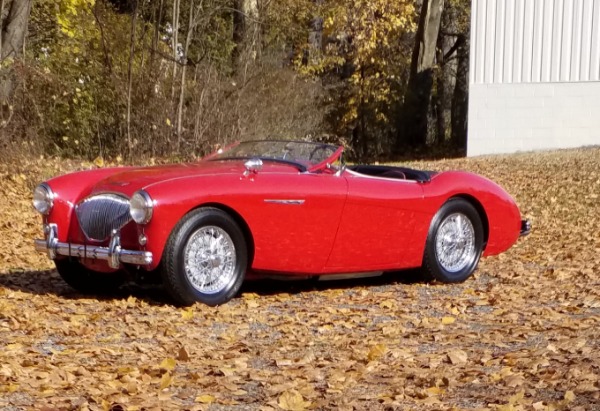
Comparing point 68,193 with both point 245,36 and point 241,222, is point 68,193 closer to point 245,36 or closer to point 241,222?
point 241,222

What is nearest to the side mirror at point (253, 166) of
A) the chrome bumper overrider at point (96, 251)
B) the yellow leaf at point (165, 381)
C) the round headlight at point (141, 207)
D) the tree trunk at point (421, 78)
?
the round headlight at point (141, 207)

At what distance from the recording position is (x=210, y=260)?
841 cm

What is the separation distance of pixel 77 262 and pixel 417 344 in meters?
3.07

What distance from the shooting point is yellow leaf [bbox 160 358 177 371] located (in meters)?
6.41

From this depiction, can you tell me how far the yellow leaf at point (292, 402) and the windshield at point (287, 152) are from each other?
368 cm

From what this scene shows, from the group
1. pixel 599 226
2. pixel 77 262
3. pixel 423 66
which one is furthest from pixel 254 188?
pixel 423 66

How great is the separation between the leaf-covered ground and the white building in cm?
1414

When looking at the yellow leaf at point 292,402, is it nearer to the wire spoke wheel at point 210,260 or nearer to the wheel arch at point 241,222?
the wire spoke wheel at point 210,260

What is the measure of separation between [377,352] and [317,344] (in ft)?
1.75

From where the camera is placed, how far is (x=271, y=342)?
7.32 metres

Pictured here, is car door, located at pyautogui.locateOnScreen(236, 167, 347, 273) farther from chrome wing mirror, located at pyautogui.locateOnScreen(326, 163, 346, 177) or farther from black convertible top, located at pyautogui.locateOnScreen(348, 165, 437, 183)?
black convertible top, located at pyautogui.locateOnScreen(348, 165, 437, 183)

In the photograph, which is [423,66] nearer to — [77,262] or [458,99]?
[458,99]

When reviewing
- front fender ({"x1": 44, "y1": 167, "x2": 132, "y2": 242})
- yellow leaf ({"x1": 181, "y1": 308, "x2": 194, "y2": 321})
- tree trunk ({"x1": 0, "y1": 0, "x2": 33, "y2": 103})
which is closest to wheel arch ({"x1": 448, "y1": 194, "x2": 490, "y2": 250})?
yellow leaf ({"x1": 181, "y1": 308, "x2": 194, "y2": 321})

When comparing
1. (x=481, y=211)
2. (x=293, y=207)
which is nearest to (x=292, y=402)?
(x=293, y=207)
